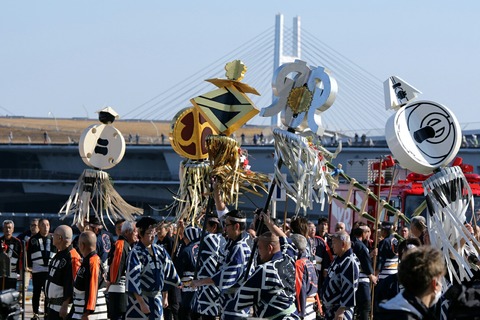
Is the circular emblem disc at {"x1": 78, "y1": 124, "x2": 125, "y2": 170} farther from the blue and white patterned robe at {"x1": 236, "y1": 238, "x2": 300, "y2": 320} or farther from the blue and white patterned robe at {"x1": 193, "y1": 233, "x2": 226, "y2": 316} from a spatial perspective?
the blue and white patterned robe at {"x1": 236, "y1": 238, "x2": 300, "y2": 320}

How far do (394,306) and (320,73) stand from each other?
4.32 metres

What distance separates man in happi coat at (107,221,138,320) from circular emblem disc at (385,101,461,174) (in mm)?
4490

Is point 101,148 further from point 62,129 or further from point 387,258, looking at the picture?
point 62,129

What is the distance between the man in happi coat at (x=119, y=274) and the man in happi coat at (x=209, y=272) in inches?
50.7

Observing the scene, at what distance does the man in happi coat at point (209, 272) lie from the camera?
10820 mm

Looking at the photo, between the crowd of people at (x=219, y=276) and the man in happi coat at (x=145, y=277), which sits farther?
the man in happi coat at (x=145, y=277)

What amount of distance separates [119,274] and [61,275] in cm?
175

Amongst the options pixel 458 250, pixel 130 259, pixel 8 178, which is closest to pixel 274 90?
pixel 130 259

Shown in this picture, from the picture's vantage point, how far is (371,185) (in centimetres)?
2372

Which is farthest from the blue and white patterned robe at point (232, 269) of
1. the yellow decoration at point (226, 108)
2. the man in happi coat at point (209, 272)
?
the yellow decoration at point (226, 108)

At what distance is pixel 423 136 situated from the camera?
8195 millimetres

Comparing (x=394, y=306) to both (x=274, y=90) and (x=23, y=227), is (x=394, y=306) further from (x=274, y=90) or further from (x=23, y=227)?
(x=23, y=227)

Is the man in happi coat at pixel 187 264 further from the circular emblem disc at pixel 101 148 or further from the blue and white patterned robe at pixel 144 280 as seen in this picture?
the circular emblem disc at pixel 101 148

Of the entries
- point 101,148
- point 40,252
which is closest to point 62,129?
point 101,148
